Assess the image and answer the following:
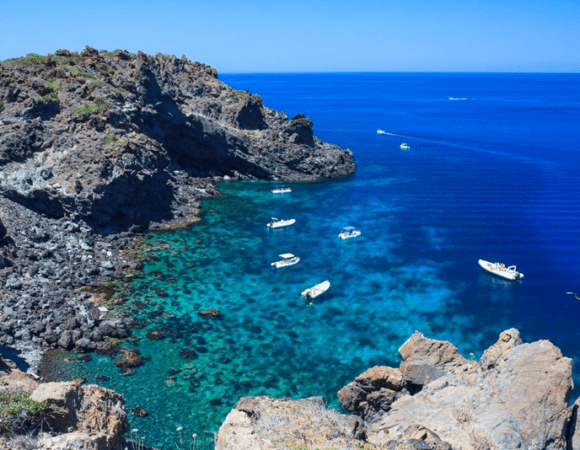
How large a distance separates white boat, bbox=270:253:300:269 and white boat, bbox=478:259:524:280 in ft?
67.8

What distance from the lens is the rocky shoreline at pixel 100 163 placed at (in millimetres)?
40844

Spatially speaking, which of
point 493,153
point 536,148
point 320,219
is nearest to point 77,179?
point 320,219

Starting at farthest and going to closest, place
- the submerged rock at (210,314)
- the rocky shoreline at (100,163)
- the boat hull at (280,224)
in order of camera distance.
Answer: the boat hull at (280,224) → the submerged rock at (210,314) → the rocky shoreline at (100,163)

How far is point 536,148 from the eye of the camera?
117875 mm

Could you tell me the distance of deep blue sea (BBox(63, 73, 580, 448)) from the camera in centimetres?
3422

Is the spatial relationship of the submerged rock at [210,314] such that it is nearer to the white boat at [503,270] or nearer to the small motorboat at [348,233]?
the small motorboat at [348,233]

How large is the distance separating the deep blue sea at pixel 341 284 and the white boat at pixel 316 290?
32.3 inches

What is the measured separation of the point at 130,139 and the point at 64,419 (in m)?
49.2

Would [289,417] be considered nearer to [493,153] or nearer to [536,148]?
[493,153]

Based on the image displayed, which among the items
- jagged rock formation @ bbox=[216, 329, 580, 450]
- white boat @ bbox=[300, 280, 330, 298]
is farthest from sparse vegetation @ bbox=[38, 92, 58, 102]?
jagged rock formation @ bbox=[216, 329, 580, 450]

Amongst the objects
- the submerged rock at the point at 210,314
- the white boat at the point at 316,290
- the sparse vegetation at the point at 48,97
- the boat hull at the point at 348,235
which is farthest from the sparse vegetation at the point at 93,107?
the white boat at the point at 316,290

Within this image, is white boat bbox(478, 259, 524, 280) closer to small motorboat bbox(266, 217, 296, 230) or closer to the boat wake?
small motorboat bbox(266, 217, 296, 230)

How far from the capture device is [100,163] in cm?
5716

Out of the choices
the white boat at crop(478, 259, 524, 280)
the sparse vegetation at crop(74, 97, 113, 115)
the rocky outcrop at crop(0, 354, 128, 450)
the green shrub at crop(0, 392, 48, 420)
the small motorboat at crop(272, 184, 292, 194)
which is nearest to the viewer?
the rocky outcrop at crop(0, 354, 128, 450)
